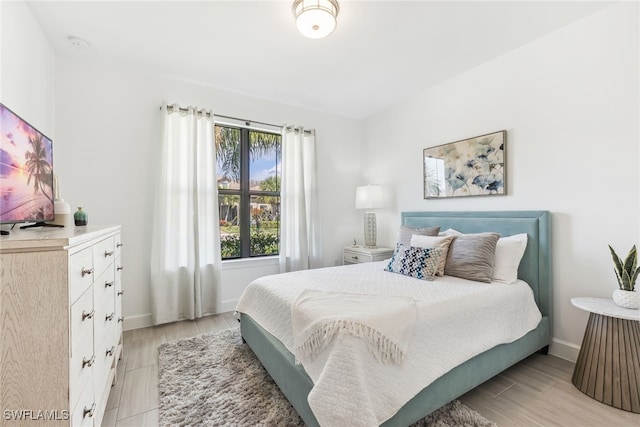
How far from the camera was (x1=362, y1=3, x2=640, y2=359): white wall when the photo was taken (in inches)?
74.5

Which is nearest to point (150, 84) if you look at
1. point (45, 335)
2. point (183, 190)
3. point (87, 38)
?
point (87, 38)

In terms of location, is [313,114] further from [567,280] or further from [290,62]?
[567,280]

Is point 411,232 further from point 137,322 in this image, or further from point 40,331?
point 137,322

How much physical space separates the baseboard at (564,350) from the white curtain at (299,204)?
2458 millimetres

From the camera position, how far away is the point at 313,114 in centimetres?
387

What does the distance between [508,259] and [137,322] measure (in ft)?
11.4

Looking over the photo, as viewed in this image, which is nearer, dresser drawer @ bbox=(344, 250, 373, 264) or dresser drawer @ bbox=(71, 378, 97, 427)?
dresser drawer @ bbox=(71, 378, 97, 427)

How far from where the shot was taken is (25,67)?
1921mm

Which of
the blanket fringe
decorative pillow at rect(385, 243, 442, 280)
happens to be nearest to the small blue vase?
the blanket fringe

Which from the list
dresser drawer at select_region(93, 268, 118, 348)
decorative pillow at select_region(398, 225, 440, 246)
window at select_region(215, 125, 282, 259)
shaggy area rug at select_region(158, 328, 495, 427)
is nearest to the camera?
dresser drawer at select_region(93, 268, 118, 348)

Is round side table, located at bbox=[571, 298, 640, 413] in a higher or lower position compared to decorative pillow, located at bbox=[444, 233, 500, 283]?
lower

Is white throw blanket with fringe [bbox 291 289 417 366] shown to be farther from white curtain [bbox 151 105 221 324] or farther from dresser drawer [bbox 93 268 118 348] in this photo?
white curtain [bbox 151 105 221 324]

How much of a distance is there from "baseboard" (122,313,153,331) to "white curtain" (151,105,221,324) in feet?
0.45

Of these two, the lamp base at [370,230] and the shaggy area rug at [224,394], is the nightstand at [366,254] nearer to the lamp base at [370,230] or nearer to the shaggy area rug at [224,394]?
the lamp base at [370,230]
